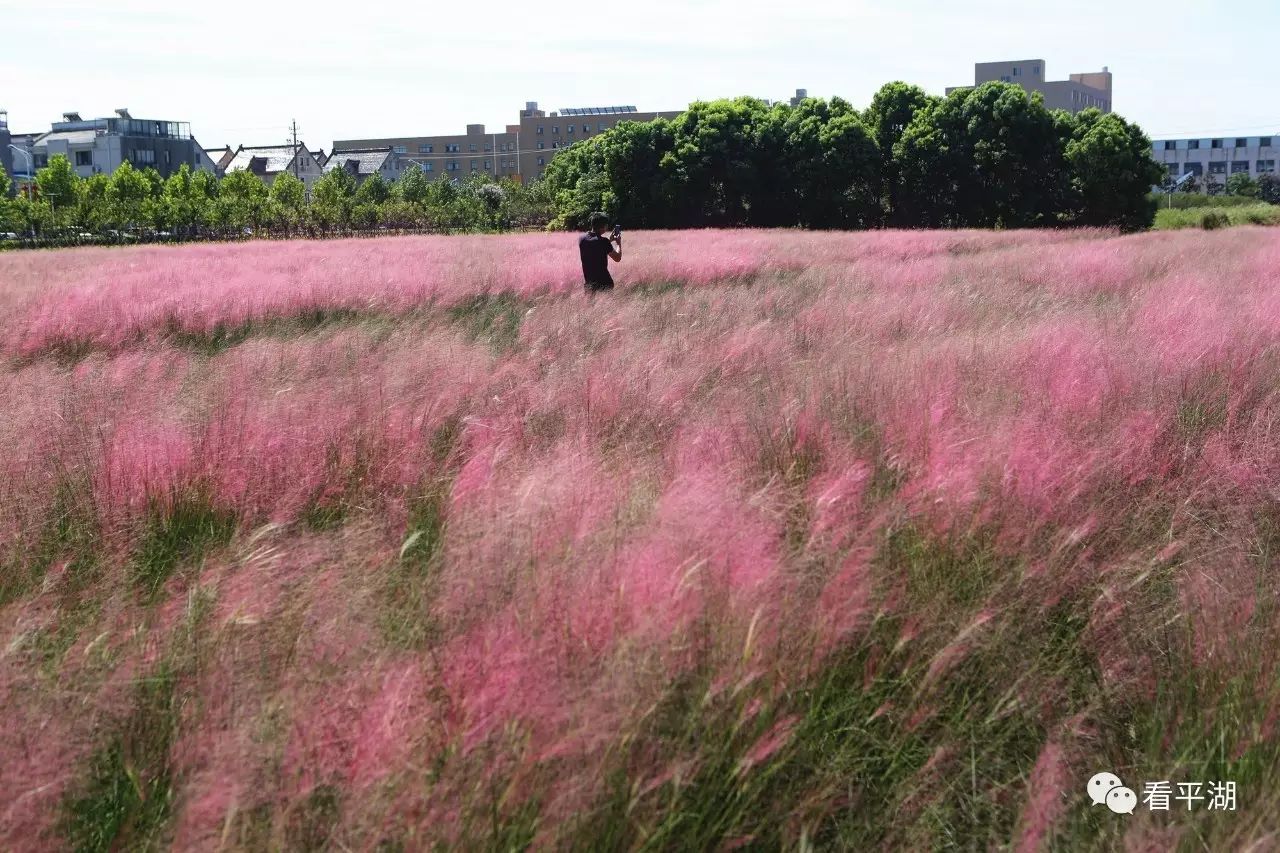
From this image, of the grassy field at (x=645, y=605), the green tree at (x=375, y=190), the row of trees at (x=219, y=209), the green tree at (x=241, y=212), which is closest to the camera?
the grassy field at (x=645, y=605)

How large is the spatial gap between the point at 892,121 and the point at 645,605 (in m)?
48.4

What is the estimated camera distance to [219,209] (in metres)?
60.2

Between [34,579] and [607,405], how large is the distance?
2.67 m


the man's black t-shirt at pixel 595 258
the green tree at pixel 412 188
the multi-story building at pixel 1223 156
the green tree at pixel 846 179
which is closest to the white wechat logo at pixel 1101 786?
the man's black t-shirt at pixel 595 258

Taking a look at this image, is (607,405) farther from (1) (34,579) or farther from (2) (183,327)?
(2) (183,327)

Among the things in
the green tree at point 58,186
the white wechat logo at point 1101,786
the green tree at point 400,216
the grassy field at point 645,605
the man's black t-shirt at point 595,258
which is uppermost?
the green tree at point 58,186

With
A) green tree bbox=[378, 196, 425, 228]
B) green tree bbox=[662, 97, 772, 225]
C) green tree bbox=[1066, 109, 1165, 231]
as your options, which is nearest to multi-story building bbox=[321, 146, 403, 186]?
green tree bbox=[378, 196, 425, 228]

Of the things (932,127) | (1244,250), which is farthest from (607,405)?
(932,127)

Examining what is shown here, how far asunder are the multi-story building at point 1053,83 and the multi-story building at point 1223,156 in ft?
40.5

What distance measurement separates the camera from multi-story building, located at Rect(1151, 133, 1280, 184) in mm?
154250

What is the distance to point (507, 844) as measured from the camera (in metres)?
2.03

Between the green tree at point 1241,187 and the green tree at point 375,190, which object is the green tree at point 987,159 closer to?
the green tree at point 375,190

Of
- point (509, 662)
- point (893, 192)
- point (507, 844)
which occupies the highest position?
point (893, 192)

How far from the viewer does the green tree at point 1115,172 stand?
4181cm
